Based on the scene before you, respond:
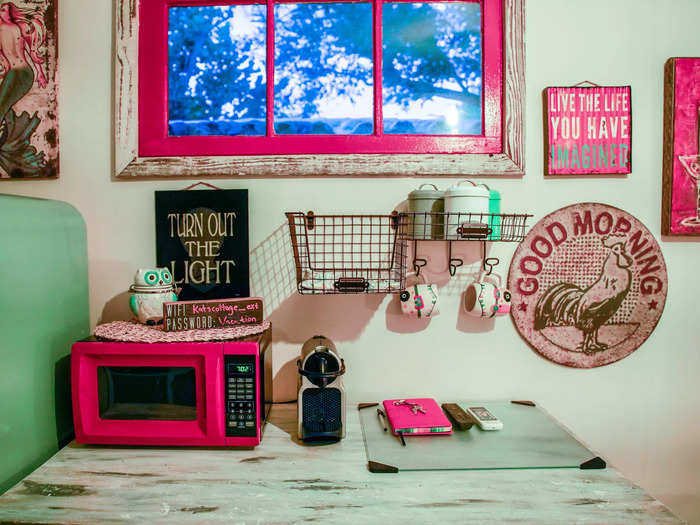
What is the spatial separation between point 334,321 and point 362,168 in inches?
21.9

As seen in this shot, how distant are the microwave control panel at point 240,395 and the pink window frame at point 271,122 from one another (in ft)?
2.47

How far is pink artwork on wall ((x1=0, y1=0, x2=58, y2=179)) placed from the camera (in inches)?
59.0

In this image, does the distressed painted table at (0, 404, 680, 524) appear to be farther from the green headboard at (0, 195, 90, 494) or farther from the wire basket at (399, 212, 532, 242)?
the wire basket at (399, 212, 532, 242)

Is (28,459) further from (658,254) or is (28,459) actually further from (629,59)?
(629,59)

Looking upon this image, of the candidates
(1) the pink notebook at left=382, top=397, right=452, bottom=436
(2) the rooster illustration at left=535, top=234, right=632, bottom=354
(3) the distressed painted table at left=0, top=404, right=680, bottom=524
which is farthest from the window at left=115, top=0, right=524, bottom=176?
(3) the distressed painted table at left=0, top=404, right=680, bottom=524

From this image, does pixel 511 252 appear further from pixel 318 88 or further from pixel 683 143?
pixel 318 88

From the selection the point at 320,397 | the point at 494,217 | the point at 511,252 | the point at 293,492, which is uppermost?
the point at 494,217

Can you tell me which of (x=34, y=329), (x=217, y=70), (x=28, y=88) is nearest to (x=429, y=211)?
(x=217, y=70)

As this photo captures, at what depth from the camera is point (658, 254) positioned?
5.00ft

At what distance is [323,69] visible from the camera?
1517 mm

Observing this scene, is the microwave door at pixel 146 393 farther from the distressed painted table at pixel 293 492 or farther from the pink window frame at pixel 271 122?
the pink window frame at pixel 271 122

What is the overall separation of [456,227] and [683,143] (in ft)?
3.08

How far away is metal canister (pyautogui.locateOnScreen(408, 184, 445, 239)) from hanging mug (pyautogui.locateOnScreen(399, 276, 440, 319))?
193 millimetres

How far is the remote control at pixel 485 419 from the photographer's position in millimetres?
1291
